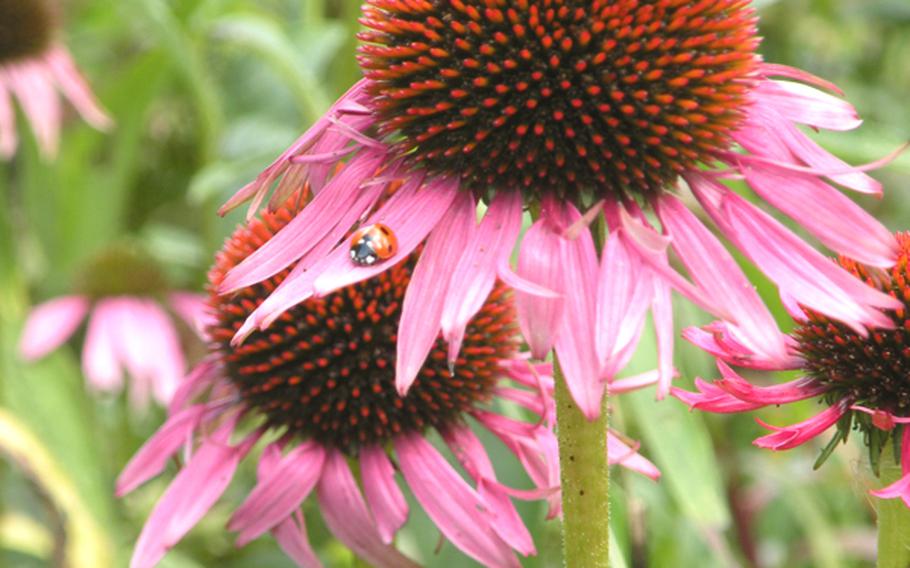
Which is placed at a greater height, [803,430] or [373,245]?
[373,245]

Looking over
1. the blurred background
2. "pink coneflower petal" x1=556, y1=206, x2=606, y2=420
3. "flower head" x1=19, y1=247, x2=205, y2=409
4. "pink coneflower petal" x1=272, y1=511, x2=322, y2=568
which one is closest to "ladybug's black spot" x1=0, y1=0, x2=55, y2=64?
Result: the blurred background

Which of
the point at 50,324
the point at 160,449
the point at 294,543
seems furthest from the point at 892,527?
the point at 50,324

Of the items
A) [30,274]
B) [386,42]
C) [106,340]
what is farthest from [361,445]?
[30,274]

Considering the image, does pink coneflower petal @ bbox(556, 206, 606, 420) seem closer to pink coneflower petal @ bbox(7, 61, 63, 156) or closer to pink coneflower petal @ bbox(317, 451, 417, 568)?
pink coneflower petal @ bbox(317, 451, 417, 568)

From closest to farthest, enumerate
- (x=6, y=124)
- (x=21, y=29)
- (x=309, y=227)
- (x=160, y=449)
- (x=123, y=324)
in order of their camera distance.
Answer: (x=309, y=227) → (x=160, y=449) → (x=6, y=124) → (x=123, y=324) → (x=21, y=29)

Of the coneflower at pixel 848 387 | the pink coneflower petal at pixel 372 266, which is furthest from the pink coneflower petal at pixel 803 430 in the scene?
the pink coneflower petal at pixel 372 266

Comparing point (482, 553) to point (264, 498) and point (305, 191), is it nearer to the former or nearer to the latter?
point (264, 498)

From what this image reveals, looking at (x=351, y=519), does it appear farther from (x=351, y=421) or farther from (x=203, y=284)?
(x=203, y=284)
